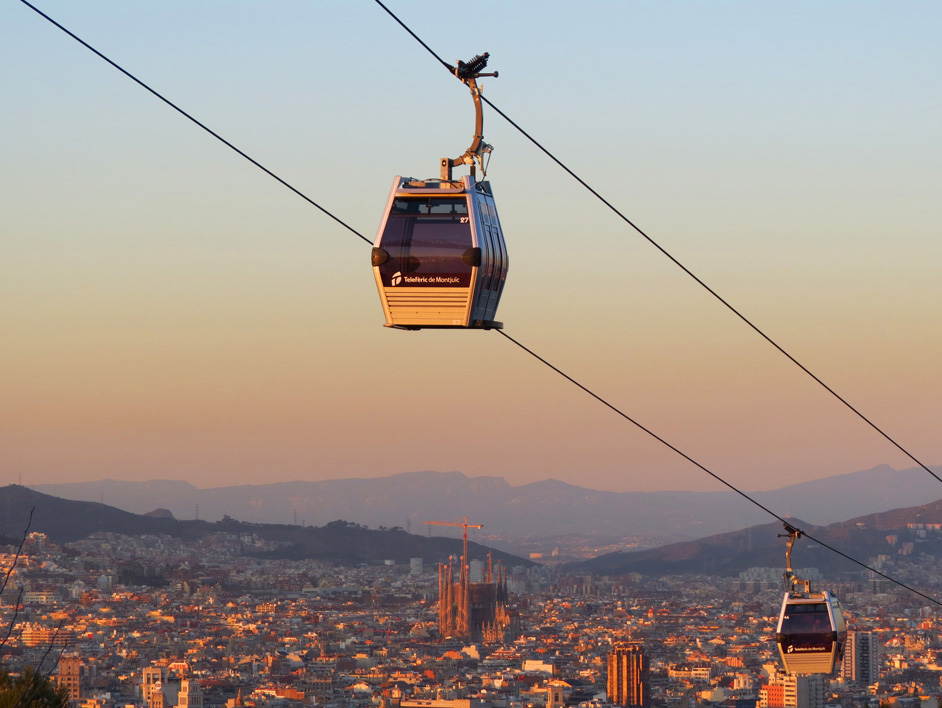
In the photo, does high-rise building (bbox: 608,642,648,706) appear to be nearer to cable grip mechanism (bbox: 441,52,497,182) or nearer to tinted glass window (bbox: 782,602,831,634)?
tinted glass window (bbox: 782,602,831,634)

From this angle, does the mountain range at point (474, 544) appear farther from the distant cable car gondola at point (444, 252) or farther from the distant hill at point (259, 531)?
the distant cable car gondola at point (444, 252)

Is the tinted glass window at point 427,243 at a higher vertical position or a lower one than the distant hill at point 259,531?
lower

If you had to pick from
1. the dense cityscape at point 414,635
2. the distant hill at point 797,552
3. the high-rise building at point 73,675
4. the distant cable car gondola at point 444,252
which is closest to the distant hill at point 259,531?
the dense cityscape at point 414,635

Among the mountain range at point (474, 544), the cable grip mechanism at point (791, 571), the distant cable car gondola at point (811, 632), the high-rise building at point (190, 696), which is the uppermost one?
the mountain range at point (474, 544)

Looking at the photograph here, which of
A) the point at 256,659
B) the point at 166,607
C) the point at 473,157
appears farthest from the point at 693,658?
the point at 473,157

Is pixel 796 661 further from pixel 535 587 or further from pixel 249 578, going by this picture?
pixel 535 587

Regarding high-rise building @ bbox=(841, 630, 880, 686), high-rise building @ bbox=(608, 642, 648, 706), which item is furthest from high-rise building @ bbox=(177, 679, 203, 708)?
high-rise building @ bbox=(841, 630, 880, 686)
